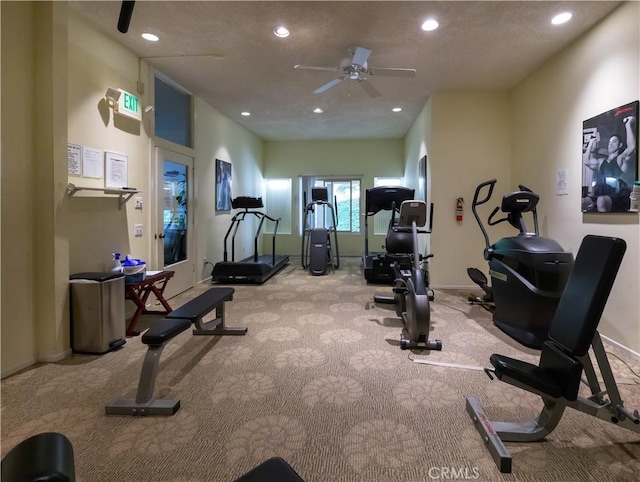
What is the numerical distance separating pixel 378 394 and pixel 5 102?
3.45 metres

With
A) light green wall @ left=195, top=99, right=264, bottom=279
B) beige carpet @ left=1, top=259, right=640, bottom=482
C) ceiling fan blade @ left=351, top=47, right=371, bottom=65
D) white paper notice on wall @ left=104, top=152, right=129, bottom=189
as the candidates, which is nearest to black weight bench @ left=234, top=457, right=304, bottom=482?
beige carpet @ left=1, top=259, right=640, bottom=482

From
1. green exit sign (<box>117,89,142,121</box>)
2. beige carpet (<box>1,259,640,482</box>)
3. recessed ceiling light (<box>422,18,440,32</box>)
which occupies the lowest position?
beige carpet (<box>1,259,640,482</box>)

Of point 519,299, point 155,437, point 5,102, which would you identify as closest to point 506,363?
point 519,299

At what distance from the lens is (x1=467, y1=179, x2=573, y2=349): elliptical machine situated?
3199mm

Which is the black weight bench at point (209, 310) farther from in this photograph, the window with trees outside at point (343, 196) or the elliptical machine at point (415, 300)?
the window with trees outside at point (343, 196)

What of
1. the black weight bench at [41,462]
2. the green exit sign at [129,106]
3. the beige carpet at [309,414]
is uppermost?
the green exit sign at [129,106]

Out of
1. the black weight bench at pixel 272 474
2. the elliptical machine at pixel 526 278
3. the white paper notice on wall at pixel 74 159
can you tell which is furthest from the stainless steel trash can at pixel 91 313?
the elliptical machine at pixel 526 278

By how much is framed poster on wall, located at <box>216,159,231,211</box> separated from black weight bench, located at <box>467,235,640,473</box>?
5632mm

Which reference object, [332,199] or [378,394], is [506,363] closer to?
[378,394]

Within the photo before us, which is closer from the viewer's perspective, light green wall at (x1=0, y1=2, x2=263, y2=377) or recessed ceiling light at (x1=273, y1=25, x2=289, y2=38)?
light green wall at (x1=0, y1=2, x2=263, y2=377)

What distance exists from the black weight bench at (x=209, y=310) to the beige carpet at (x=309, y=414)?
144 millimetres

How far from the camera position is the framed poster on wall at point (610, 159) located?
120 inches

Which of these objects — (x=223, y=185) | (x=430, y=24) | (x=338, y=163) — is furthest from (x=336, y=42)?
(x=338, y=163)

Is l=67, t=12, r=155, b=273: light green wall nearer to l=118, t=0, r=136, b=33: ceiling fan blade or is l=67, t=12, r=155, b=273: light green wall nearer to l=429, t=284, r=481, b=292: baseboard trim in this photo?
l=118, t=0, r=136, b=33: ceiling fan blade
